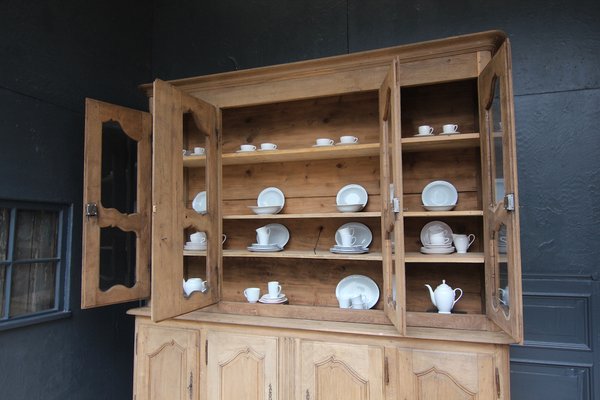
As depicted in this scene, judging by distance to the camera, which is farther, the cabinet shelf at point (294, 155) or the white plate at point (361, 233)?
the white plate at point (361, 233)

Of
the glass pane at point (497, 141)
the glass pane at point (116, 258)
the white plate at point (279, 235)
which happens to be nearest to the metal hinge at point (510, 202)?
the glass pane at point (497, 141)

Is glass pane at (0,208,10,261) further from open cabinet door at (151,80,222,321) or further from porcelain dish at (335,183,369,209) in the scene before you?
porcelain dish at (335,183,369,209)

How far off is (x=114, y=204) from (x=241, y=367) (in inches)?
55.4

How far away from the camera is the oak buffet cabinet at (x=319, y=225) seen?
181 cm

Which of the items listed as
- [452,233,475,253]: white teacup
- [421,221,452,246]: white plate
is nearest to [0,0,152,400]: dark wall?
[421,221,452,246]: white plate

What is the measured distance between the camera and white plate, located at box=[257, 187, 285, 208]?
2639 millimetres

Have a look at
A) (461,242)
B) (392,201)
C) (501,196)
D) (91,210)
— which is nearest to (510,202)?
(501,196)

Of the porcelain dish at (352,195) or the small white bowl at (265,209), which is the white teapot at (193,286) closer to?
the small white bowl at (265,209)

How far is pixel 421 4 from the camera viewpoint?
2.56 metres

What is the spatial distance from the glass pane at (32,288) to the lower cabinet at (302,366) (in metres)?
0.55

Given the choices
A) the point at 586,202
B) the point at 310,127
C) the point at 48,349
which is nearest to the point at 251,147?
the point at 310,127

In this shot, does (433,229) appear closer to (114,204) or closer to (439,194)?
(439,194)

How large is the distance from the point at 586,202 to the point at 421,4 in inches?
62.2

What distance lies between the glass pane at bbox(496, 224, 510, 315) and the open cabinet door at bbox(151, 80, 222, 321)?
1.57 metres
